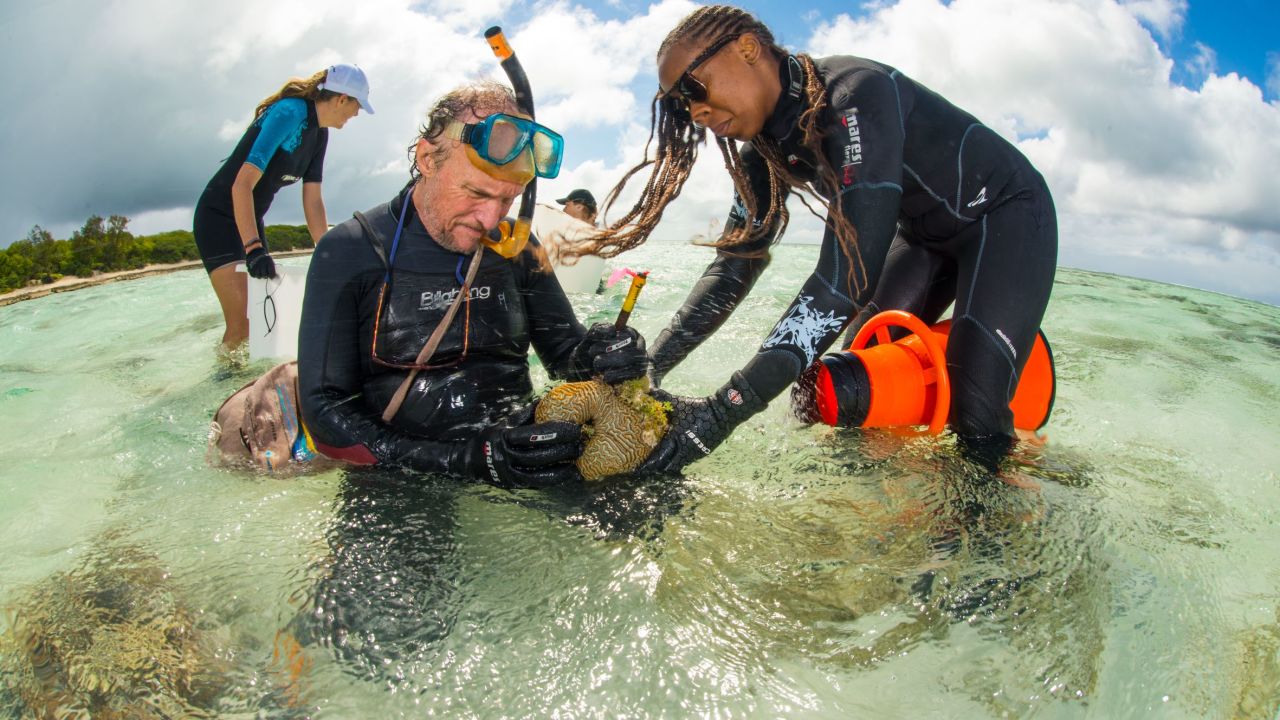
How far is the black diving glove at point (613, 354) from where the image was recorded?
222 cm

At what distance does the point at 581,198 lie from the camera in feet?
25.1

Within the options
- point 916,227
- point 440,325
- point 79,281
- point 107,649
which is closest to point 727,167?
point 916,227

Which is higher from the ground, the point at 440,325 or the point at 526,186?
the point at 526,186

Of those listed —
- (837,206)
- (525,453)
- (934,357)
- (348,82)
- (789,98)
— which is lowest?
(525,453)

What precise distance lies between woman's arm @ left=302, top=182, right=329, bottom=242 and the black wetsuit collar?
400cm

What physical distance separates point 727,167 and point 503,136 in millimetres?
1109

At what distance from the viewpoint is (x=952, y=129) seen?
2.74 metres

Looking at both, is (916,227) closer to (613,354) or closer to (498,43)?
(613,354)

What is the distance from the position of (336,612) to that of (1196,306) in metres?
10.6

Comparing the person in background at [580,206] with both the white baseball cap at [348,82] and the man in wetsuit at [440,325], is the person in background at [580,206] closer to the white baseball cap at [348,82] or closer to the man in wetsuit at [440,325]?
the white baseball cap at [348,82]

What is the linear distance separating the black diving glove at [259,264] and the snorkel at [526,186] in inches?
100

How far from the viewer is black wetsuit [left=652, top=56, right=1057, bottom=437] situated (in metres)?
2.37

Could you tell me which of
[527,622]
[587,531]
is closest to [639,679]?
[527,622]

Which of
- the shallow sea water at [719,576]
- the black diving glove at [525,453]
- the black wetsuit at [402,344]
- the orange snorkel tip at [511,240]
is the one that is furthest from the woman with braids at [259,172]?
the black diving glove at [525,453]
